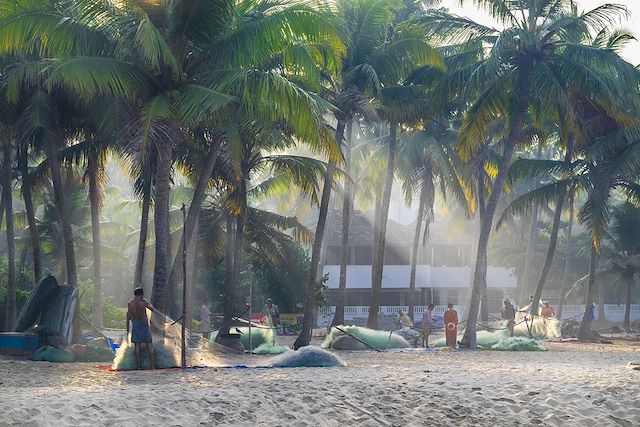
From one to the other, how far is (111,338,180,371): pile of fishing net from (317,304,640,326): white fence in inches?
1051

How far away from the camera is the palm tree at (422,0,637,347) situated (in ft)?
81.1

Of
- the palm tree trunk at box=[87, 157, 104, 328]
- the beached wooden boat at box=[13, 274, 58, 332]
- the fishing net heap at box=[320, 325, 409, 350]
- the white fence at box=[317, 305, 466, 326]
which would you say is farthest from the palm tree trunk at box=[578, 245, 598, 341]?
the beached wooden boat at box=[13, 274, 58, 332]

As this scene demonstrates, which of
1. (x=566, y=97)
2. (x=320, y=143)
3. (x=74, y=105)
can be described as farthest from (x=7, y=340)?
(x=566, y=97)

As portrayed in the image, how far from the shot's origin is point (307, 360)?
1752 cm

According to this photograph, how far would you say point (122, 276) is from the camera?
52.0 m

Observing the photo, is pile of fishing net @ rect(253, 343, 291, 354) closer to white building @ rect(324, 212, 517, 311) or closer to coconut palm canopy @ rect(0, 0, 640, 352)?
coconut palm canopy @ rect(0, 0, 640, 352)

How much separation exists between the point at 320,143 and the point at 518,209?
45.9ft

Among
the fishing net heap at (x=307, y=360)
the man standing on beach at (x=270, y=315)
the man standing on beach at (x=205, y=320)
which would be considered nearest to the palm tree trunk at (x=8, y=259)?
the man standing on beach at (x=205, y=320)

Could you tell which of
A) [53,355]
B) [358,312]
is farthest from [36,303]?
[358,312]

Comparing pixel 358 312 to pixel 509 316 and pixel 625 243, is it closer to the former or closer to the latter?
pixel 625 243

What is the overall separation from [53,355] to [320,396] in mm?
7837

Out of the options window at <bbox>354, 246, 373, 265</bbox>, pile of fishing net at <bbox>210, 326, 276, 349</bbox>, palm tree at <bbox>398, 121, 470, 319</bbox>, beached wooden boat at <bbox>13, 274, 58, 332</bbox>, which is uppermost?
palm tree at <bbox>398, 121, 470, 319</bbox>

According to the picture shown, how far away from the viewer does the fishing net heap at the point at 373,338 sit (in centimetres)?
2558

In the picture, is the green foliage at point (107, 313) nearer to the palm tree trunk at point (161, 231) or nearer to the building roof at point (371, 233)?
the building roof at point (371, 233)
